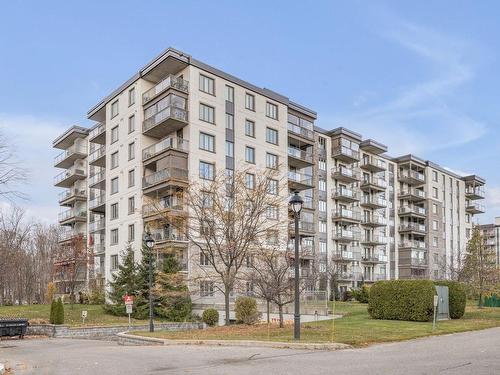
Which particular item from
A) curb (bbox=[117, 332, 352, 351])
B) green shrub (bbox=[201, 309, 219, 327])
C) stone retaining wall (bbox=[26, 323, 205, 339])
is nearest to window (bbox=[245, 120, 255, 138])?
→ green shrub (bbox=[201, 309, 219, 327])

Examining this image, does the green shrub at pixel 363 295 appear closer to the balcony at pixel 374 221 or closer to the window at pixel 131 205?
the balcony at pixel 374 221

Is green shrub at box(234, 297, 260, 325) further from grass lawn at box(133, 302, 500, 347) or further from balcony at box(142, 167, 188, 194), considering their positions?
balcony at box(142, 167, 188, 194)

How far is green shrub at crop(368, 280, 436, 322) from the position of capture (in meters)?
28.2

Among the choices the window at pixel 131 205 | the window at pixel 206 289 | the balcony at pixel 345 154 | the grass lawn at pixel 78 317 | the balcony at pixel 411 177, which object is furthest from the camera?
the balcony at pixel 411 177

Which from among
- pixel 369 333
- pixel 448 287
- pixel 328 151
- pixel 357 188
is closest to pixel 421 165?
pixel 357 188

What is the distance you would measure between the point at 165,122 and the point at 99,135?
43.2 ft

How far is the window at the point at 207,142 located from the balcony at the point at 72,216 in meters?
23.7

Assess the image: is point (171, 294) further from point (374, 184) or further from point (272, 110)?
point (374, 184)

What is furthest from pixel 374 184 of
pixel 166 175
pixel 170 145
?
pixel 166 175

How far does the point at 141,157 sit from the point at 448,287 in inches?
1049

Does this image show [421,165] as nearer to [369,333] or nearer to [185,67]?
[185,67]

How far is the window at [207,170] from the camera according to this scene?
44.9 m

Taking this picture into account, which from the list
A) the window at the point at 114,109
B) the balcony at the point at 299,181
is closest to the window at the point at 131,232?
the window at the point at 114,109

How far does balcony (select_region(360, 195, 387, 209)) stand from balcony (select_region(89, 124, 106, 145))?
3276 cm
